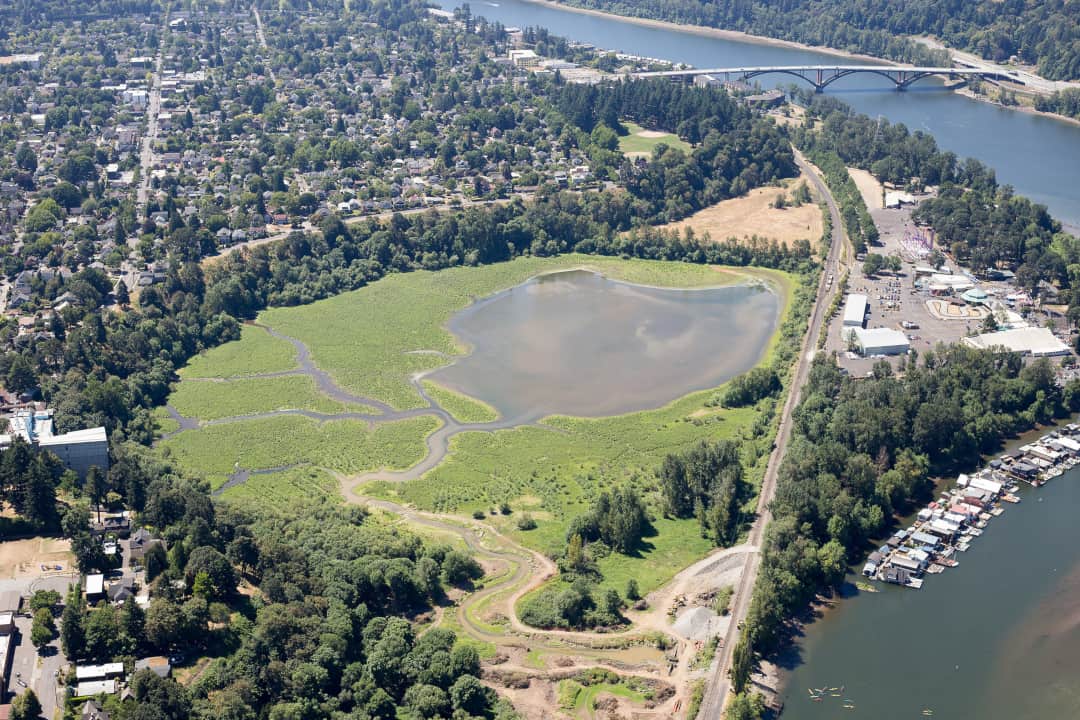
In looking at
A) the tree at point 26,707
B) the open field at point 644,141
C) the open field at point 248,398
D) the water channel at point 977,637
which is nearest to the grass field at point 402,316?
the open field at point 248,398

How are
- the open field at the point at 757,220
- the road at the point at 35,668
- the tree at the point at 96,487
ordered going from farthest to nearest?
the open field at the point at 757,220 → the tree at the point at 96,487 → the road at the point at 35,668

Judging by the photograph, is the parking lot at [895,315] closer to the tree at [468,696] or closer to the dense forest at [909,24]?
the tree at [468,696]

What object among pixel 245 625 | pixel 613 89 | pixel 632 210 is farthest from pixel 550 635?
pixel 613 89

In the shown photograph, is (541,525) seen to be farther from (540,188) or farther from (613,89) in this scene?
(613,89)

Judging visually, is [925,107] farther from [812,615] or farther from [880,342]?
[812,615]

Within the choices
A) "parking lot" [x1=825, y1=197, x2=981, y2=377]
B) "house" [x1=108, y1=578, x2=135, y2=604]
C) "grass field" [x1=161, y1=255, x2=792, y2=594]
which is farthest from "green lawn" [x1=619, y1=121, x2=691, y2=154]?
"house" [x1=108, y1=578, x2=135, y2=604]

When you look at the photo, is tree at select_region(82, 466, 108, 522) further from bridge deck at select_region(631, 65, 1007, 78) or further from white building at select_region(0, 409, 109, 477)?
bridge deck at select_region(631, 65, 1007, 78)
